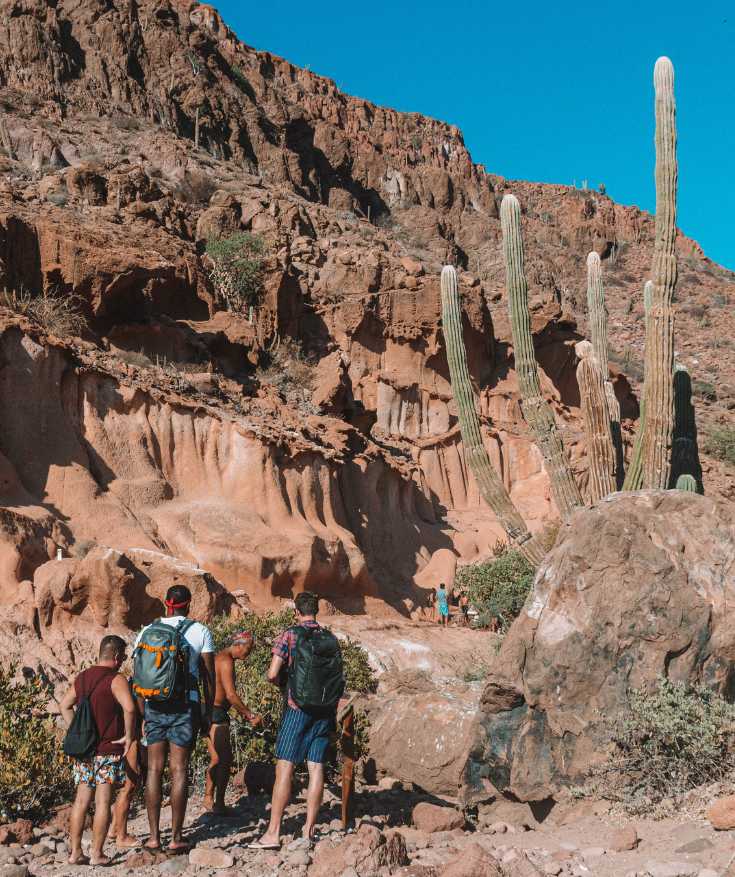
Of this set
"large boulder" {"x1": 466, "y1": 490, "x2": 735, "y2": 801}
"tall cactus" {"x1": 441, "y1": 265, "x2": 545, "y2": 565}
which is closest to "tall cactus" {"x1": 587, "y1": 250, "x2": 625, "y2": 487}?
"tall cactus" {"x1": 441, "y1": 265, "x2": 545, "y2": 565}

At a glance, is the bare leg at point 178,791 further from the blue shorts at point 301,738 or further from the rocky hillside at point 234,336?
the rocky hillside at point 234,336

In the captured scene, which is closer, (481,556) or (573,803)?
(573,803)

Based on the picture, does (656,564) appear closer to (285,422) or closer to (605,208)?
(285,422)

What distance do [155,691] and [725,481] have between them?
90.6ft

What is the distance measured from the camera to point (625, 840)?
498 centimetres

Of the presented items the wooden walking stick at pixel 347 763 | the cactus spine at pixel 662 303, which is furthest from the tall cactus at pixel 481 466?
the wooden walking stick at pixel 347 763

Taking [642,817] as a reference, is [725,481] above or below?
above

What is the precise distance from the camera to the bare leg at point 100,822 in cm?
482

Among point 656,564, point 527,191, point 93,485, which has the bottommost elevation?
point 656,564

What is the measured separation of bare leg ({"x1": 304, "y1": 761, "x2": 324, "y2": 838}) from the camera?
5.11m

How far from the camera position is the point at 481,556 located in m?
21.8

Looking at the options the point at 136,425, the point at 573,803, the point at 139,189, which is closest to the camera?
the point at 573,803

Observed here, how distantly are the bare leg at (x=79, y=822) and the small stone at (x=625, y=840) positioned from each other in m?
3.05

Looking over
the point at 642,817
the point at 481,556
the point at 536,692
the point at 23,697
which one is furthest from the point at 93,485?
the point at 481,556
